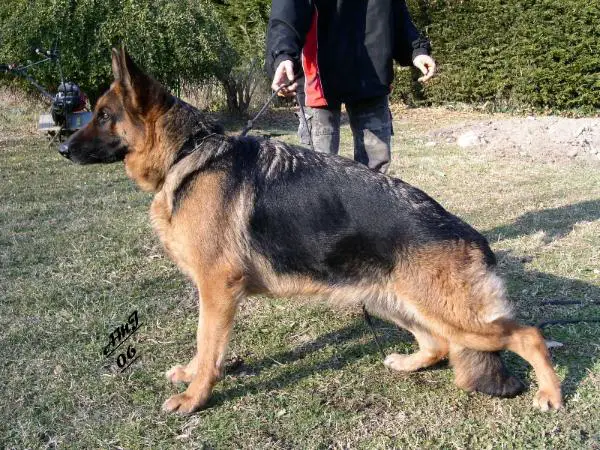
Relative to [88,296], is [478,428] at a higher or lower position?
lower

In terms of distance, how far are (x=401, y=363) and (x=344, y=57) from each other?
7.54 ft

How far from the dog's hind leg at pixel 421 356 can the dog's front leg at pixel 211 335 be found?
120 centimetres

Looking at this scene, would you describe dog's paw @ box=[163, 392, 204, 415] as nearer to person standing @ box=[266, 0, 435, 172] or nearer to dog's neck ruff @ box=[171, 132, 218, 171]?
dog's neck ruff @ box=[171, 132, 218, 171]

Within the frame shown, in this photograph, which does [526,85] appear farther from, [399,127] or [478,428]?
[478,428]

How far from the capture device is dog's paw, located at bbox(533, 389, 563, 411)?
312cm

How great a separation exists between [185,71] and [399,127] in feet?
19.4

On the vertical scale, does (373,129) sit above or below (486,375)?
above

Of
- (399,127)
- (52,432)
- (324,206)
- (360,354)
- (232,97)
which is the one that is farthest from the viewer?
(232,97)

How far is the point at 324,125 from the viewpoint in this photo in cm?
430

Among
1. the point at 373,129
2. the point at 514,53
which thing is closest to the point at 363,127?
the point at 373,129

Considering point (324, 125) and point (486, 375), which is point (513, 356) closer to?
point (486, 375)

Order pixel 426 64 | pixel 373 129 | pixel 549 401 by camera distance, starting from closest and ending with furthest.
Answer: pixel 549 401 → pixel 426 64 → pixel 373 129

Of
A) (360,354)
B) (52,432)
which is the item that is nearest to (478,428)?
(360,354)

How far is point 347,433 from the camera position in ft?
9.85
